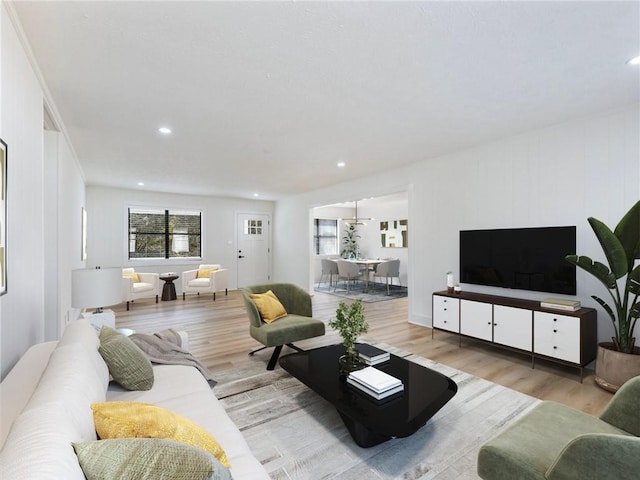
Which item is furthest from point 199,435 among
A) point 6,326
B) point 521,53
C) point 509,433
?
point 521,53

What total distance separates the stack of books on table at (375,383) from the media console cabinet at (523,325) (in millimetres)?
1939

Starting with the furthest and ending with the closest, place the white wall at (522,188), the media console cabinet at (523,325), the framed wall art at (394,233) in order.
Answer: the framed wall art at (394,233)
the white wall at (522,188)
the media console cabinet at (523,325)

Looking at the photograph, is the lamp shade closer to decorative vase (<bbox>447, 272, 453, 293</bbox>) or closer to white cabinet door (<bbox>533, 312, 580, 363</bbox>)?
decorative vase (<bbox>447, 272, 453, 293</bbox>)

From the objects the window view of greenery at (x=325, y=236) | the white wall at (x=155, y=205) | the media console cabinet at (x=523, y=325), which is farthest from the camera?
the window view of greenery at (x=325, y=236)

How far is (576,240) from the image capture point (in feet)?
10.5

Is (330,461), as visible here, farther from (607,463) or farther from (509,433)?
(607,463)

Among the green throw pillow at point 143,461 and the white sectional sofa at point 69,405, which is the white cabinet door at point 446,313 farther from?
the green throw pillow at point 143,461

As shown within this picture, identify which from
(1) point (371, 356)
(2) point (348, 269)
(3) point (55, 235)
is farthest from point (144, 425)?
(2) point (348, 269)

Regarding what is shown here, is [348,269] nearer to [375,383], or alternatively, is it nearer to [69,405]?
[375,383]

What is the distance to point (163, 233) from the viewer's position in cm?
763

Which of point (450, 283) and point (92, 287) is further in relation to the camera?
point (450, 283)

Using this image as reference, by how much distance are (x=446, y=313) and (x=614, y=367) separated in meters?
1.62

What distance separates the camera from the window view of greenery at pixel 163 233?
7.34 m

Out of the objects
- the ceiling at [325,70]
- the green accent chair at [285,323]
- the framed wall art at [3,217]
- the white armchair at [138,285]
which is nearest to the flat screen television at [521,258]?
the ceiling at [325,70]
